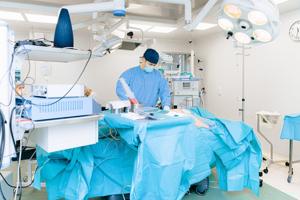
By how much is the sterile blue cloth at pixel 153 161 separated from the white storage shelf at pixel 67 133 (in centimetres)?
23

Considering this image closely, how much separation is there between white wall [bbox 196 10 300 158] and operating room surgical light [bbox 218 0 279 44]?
234 cm

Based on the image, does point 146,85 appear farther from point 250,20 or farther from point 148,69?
point 250,20

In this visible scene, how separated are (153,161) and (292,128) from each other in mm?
2041

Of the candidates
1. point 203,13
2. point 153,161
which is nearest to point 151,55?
point 203,13

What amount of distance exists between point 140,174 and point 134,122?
0.34m

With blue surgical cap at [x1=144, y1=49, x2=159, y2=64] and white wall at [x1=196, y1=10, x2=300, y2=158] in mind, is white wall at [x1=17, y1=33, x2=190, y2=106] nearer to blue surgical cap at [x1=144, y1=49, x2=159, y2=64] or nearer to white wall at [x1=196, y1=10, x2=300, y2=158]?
white wall at [x1=196, y1=10, x2=300, y2=158]

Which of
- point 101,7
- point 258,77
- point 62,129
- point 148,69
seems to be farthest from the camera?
point 258,77

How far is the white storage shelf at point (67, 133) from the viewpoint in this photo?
4.52 ft

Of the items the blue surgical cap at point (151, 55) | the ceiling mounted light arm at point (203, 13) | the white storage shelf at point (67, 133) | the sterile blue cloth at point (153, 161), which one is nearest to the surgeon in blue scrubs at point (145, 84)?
the blue surgical cap at point (151, 55)

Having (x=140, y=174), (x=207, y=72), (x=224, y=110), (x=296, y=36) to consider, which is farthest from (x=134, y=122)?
(x=207, y=72)

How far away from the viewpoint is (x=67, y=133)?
147cm

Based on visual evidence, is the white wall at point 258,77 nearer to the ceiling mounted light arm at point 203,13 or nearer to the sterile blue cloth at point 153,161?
the sterile blue cloth at point 153,161

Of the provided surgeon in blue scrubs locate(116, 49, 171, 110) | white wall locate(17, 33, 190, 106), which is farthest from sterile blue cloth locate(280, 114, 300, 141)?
white wall locate(17, 33, 190, 106)

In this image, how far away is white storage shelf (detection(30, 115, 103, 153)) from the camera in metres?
1.38
